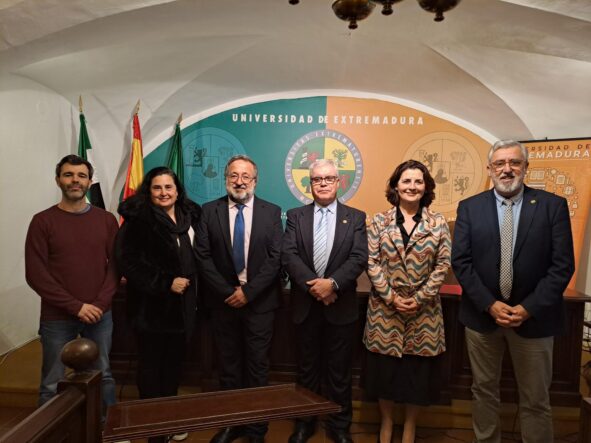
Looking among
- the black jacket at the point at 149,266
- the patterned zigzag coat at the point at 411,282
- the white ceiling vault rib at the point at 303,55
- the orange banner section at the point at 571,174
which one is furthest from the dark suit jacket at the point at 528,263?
the orange banner section at the point at 571,174

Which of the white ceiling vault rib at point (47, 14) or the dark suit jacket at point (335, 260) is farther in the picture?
the white ceiling vault rib at point (47, 14)

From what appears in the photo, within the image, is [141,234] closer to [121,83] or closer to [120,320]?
[120,320]

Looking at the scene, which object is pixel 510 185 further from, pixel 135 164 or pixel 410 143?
pixel 135 164

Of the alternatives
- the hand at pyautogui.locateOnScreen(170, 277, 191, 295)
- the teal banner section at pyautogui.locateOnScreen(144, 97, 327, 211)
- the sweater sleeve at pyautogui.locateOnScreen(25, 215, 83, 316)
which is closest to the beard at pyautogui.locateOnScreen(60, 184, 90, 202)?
the sweater sleeve at pyautogui.locateOnScreen(25, 215, 83, 316)

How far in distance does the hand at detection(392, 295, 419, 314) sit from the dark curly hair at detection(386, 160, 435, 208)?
497mm

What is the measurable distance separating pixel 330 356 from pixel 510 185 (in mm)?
1254

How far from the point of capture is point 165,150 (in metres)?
4.50

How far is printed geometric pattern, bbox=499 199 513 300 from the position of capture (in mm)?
1957

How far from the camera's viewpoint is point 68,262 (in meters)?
2.11

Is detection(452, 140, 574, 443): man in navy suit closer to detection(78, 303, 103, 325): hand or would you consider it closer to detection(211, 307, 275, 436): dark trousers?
detection(211, 307, 275, 436): dark trousers

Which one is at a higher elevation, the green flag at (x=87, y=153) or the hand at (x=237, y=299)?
the green flag at (x=87, y=153)

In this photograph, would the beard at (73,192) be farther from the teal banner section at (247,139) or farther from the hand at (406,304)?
the teal banner section at (247,139)

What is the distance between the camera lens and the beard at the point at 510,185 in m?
1.95

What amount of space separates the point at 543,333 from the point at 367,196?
276 cm
